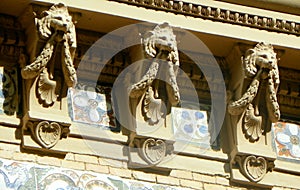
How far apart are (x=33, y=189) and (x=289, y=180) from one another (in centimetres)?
179

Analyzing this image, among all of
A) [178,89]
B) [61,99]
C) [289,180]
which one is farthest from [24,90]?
[289,180]

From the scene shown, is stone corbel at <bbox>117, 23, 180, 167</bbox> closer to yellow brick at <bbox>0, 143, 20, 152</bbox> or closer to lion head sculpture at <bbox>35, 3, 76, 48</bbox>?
lion head sculpture at <bbox>35, 3, 76, 48</bbox>

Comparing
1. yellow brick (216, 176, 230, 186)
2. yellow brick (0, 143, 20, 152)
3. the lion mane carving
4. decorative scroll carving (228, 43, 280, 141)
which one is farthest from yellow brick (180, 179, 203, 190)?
yellow brick (0, 143, 20, 152)

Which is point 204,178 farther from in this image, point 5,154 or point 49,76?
point 5,154

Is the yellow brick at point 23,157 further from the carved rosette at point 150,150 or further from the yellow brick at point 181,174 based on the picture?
the yellow brick at point 181,174

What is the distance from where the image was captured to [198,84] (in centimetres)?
1022

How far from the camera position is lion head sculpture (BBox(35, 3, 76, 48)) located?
9586mm

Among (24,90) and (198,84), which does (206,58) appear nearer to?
(198,84)

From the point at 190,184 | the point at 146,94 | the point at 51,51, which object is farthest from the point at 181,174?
the point at 51,51

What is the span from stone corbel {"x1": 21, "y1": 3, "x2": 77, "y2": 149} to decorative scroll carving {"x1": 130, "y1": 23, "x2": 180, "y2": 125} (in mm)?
463

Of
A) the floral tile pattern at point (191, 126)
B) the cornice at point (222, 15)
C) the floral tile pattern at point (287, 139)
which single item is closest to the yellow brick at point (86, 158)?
the floral tile pattern at point (191, 126)

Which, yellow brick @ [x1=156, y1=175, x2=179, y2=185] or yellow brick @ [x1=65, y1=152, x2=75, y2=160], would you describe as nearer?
yellow brick @ [x1=65, y1=152, x2=75, y2=160]

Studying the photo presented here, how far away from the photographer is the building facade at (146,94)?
9.58m

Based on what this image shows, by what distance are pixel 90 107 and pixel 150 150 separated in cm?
51
